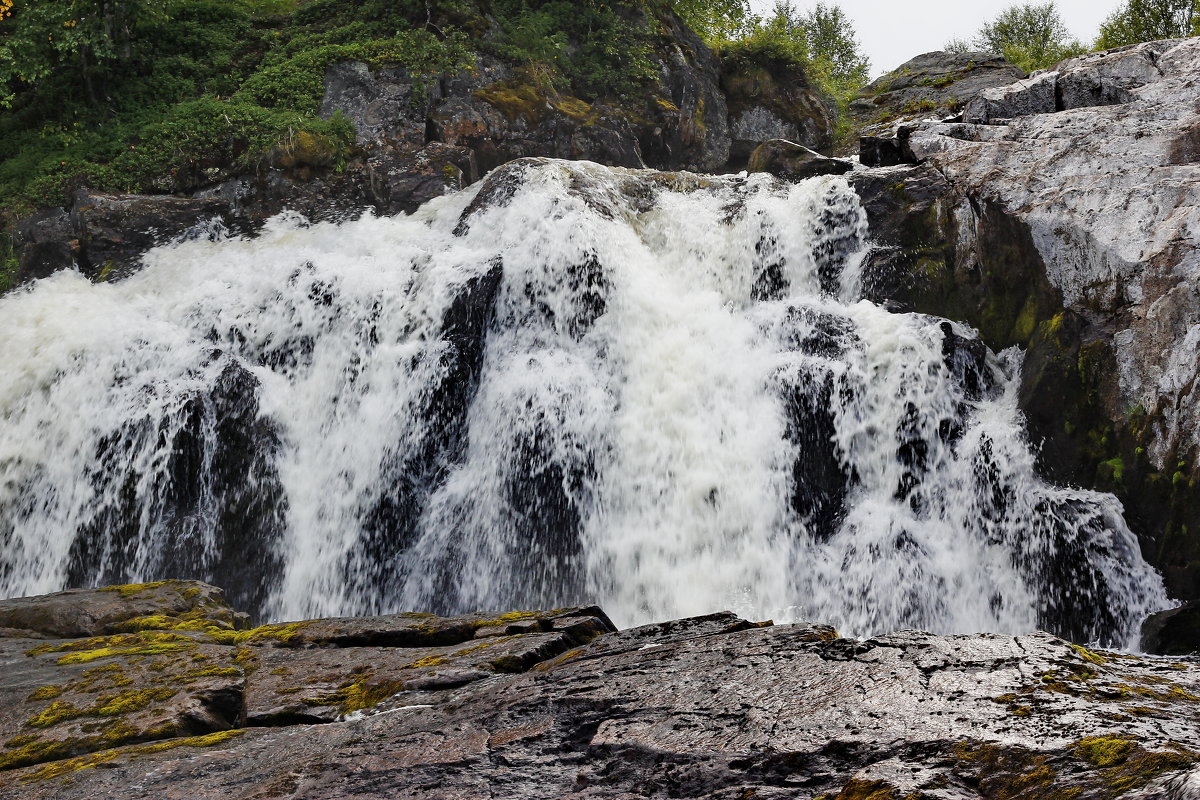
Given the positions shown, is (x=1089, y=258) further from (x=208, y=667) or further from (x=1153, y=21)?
(x=1153, y=21)

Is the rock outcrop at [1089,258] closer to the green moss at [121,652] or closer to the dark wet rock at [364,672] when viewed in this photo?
the dark wet rock at [364,672]

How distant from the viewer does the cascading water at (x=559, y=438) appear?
356 inches

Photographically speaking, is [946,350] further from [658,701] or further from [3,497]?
[3,497]

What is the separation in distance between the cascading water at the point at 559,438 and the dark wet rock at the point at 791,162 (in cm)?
257

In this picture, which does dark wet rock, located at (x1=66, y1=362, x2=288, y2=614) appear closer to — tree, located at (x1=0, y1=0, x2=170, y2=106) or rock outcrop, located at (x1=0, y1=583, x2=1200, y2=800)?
rock outcrop, located at (x1=0, y1=583, x2=1200, y2=800)

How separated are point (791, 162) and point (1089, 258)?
8364 millimetres

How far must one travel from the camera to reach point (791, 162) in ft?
54.6

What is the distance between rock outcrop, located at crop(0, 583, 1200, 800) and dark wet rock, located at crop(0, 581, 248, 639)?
1202 mm

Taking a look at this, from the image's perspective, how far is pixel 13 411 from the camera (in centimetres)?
1195

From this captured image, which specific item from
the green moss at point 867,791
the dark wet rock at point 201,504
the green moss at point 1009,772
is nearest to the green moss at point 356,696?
the green moss at point 867,791

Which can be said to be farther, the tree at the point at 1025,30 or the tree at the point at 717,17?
the tree at the point at 1025,30

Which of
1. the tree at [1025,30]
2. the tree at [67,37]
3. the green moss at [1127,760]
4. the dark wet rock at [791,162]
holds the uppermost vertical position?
the tree at [1025,30]

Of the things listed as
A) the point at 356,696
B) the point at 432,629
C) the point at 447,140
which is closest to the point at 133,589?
the point at 432,629

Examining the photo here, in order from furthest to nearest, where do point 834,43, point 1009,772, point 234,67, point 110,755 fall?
1. point 834,43
2. point 234,67
3. point 110,755
4. point 1009,772
